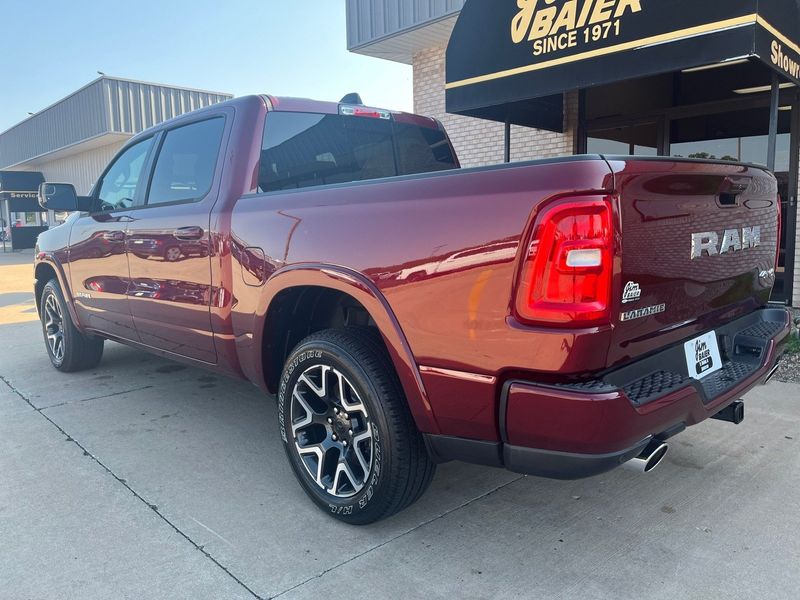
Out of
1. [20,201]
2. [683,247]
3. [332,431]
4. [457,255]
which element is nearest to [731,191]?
[683,247]

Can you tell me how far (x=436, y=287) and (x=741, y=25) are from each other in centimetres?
432

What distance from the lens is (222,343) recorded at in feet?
10.9

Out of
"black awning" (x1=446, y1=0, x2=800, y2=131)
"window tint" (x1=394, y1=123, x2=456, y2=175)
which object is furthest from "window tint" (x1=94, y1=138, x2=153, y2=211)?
"black awning" (x1=446, y1=0, x2=800, y2=131)

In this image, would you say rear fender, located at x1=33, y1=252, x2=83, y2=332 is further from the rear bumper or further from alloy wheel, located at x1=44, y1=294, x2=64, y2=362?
the rear bumper

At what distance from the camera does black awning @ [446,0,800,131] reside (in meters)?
5.11

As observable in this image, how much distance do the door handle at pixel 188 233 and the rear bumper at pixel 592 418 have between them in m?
1.78

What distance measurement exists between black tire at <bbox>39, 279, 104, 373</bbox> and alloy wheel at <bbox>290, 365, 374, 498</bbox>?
3.07 m

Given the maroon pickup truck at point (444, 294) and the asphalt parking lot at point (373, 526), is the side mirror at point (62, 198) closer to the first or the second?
the maroon pickup truck at point (444, 294)

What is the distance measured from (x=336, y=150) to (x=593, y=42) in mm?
3480

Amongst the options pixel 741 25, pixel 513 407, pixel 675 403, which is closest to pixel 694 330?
pixel 675 403

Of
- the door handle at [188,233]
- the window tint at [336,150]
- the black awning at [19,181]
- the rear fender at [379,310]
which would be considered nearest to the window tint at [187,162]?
the door handle at [188,233]

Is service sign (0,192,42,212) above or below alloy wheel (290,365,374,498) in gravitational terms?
above

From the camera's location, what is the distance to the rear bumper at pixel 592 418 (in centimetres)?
193

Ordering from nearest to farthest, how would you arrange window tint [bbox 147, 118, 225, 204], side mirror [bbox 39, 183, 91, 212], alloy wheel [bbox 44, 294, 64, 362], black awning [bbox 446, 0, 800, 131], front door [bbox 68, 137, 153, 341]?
window tint [bbox 147, 118, 225, 204] → front door [bbox 68, 137, 153, 341] → side mirror [bbox 39, 183, 91, 212] → black awning [bbox 446, 0, 800, 131] → alloy wheel [bbox 44, 294, 64, 362]
